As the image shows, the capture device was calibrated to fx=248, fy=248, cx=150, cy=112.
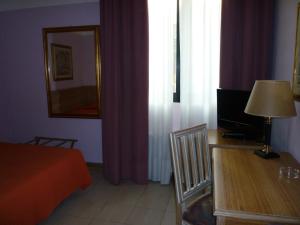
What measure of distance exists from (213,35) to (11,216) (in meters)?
2.64

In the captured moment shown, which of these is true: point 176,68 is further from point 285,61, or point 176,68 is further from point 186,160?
point 186,160

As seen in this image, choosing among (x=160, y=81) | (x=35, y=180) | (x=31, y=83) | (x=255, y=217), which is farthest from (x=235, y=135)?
(x=31, y=83)

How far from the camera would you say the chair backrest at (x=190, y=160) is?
170 centimetres

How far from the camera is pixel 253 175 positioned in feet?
4.96

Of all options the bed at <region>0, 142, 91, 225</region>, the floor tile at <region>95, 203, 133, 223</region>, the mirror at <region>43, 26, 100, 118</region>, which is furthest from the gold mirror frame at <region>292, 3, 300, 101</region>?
the mirror at <region>43, 26, 100, 118</region>

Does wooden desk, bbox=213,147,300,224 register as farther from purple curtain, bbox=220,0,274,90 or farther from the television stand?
purple curtain, bbox=220,0,274,90

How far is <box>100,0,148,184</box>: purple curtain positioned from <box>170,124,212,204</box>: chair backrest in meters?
1.19

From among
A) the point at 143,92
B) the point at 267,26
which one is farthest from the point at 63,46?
the point at 267,26

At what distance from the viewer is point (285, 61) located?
219 cm

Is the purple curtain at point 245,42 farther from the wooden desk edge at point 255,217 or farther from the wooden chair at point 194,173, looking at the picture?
the wooden desk edge at point 255,217

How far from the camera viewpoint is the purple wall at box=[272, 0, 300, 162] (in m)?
1.90

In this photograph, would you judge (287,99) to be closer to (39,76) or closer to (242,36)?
(242,36)

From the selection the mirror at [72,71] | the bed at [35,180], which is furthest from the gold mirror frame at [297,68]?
the mirror at [72,71]

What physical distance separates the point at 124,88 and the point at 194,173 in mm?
1591
